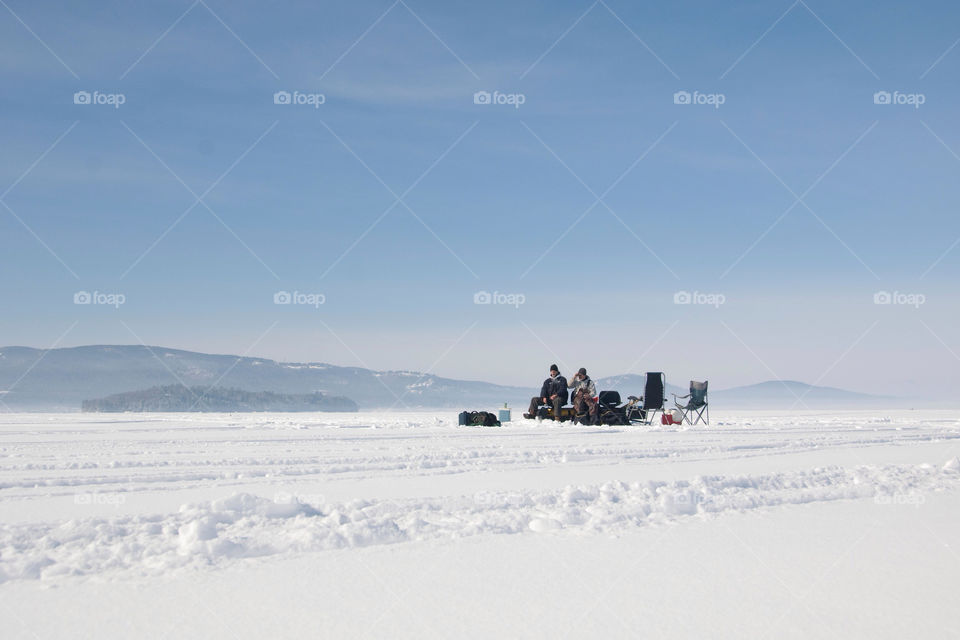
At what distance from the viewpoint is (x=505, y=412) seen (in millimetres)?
20484

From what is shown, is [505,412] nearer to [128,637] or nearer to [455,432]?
[455,432]

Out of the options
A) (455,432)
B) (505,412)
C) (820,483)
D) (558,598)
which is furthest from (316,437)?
(558,598)

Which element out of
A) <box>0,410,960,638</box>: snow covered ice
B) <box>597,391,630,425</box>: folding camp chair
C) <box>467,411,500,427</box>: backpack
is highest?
<box>597,391,630,425</box>: folding camp chair

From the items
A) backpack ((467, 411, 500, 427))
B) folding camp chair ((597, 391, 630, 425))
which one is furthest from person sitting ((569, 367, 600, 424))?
backpack ((467, 411, 500, 427))

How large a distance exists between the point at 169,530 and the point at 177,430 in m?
12.3

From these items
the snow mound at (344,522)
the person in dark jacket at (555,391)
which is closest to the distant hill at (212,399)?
the person in dark jacket at (555,391)

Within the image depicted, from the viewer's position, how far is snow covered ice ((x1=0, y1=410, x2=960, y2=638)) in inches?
140

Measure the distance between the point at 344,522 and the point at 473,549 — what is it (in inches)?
42.7

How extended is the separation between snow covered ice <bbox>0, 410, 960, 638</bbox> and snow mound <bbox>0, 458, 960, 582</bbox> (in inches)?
0.8

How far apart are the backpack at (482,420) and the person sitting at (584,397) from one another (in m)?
2.14

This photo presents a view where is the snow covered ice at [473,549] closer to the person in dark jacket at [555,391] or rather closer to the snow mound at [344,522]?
the snow mound at [344,522]

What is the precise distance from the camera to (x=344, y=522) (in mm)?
5410

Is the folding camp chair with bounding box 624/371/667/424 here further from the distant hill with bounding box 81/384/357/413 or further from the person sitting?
the distant hill with bounding box 81/384/357/413

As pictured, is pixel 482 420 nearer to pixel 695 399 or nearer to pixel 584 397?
pixel 584 397
